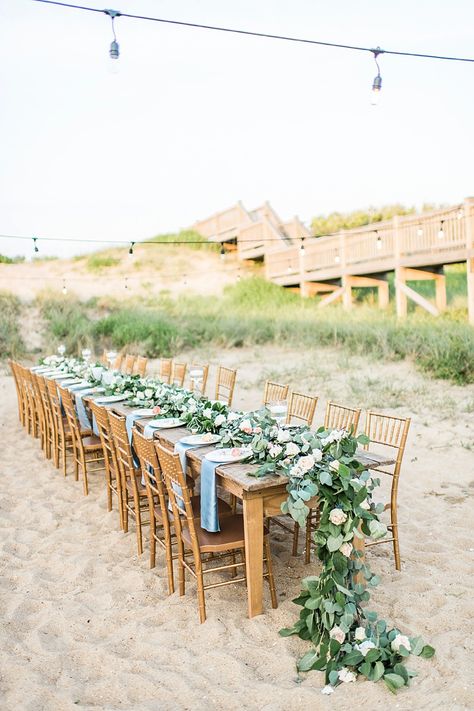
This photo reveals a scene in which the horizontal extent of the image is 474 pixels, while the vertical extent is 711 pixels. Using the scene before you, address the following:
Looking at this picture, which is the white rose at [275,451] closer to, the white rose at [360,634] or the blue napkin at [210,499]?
the blue napkin at [210,499]

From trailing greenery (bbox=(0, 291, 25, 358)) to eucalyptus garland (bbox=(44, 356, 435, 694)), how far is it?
11648mm

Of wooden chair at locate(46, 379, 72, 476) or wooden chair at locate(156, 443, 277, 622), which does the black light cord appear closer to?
wooden chair at locate(156, 443, 277, 622)

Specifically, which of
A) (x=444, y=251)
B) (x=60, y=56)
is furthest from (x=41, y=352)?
(x=444, y=251)

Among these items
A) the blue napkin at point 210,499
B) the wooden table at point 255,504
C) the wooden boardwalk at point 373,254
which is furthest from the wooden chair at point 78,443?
the wooden boardwalk at point 373,254

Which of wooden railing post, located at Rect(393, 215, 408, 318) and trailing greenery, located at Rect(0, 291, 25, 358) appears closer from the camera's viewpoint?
wooden railing post, located at Rect(393, 215, 408, 318)

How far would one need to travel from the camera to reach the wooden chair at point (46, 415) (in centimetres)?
707

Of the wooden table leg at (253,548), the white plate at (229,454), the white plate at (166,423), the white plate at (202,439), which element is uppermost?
the white plate at (166,423)

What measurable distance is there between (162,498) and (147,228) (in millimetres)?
25670

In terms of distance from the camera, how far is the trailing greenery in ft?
45.9

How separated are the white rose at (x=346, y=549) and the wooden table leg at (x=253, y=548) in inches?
20.2

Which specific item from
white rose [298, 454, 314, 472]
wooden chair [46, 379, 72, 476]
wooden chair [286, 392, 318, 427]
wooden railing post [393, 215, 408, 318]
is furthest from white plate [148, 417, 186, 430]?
wooden railing post [393, 215, 408, 318]

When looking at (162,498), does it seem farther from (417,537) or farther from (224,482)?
(417,537)

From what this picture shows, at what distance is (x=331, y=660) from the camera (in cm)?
290

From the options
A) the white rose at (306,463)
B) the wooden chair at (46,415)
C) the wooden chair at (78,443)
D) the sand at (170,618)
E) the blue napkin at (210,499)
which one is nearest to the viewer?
the sand at (170,618)
